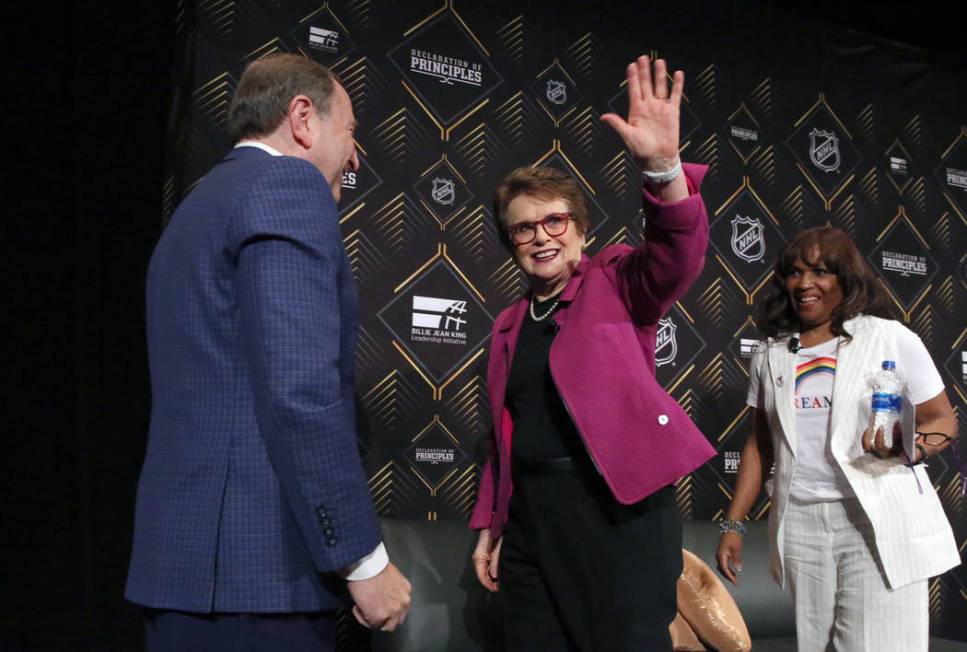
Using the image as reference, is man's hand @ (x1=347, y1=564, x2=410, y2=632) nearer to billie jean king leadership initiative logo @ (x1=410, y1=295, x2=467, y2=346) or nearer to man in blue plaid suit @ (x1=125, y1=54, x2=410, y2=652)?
man in blue plaid suit @ (x1=125, y1=54, x2=410, y2=652)

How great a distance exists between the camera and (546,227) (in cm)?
224

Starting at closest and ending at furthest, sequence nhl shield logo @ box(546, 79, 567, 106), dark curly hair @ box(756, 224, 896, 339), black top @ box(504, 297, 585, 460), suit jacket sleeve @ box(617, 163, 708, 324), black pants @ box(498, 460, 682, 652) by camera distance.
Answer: suit jacket sleeve @ box(617, 163, 708, 324), black pants @ box(498, 460, 682, 652), black top @ box(504, 297, 585, 460), dark curly hair @ box(756, 224, 896, 339), nhl shield logo @ box(546, 79, 567, 106)

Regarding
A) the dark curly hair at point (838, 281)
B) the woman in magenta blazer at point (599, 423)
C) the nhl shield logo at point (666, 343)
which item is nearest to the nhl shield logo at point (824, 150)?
the nhl shield logo at point (666, 343)

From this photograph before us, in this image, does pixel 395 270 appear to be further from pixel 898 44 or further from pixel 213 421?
pixel 898 44

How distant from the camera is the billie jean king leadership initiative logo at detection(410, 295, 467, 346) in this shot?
356 cm

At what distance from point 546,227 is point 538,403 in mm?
453

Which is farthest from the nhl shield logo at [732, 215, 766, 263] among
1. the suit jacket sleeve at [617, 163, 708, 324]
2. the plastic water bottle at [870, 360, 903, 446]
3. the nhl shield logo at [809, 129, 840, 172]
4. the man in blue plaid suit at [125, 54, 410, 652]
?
the man in blue plaid suit at [125, 54, 410, 652]

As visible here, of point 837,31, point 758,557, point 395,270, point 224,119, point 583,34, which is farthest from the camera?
point 837,31

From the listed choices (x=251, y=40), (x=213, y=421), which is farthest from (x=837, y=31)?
(x=213, y=421)

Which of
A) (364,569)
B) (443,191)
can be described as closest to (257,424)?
(364,569)

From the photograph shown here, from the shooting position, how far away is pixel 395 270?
3.54 m

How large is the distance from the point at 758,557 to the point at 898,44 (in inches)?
121

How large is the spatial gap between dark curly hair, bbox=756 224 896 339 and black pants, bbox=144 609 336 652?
6.21 feet

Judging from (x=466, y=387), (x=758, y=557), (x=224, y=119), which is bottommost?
(x=758, y=557)
